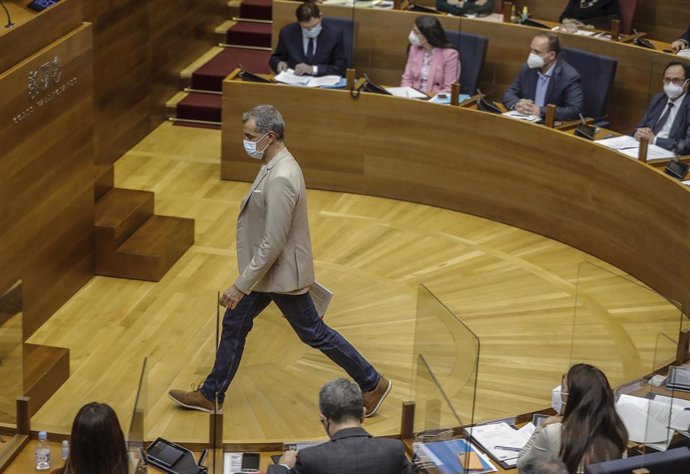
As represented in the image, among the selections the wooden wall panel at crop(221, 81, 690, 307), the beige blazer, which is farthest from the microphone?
the wooden wall panel at crop(221, 81, 690, 307)

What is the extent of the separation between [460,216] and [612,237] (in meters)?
1.04

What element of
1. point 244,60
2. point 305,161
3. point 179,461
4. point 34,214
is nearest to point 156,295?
point 34,214

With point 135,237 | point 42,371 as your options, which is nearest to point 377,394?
point 42,371

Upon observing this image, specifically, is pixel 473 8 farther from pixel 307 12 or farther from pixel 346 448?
pixel 346 448

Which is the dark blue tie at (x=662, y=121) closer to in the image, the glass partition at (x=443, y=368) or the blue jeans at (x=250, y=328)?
the glass partition at (x=443, y=368)

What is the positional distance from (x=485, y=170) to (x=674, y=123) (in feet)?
3.80

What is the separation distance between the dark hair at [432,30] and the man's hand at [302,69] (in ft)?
2.32

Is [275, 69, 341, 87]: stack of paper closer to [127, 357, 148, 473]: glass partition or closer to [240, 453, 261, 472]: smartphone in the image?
[240, 453, 261, 472]: smartphone

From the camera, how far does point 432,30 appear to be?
26.2 feet

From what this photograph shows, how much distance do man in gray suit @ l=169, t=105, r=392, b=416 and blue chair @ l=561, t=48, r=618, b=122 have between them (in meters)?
3.11

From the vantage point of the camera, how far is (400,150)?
8.01 m

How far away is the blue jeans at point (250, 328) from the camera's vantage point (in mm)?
5156

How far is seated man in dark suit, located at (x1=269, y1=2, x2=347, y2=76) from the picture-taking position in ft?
26.9

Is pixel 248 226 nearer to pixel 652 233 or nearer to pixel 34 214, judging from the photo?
pixel 34 214
